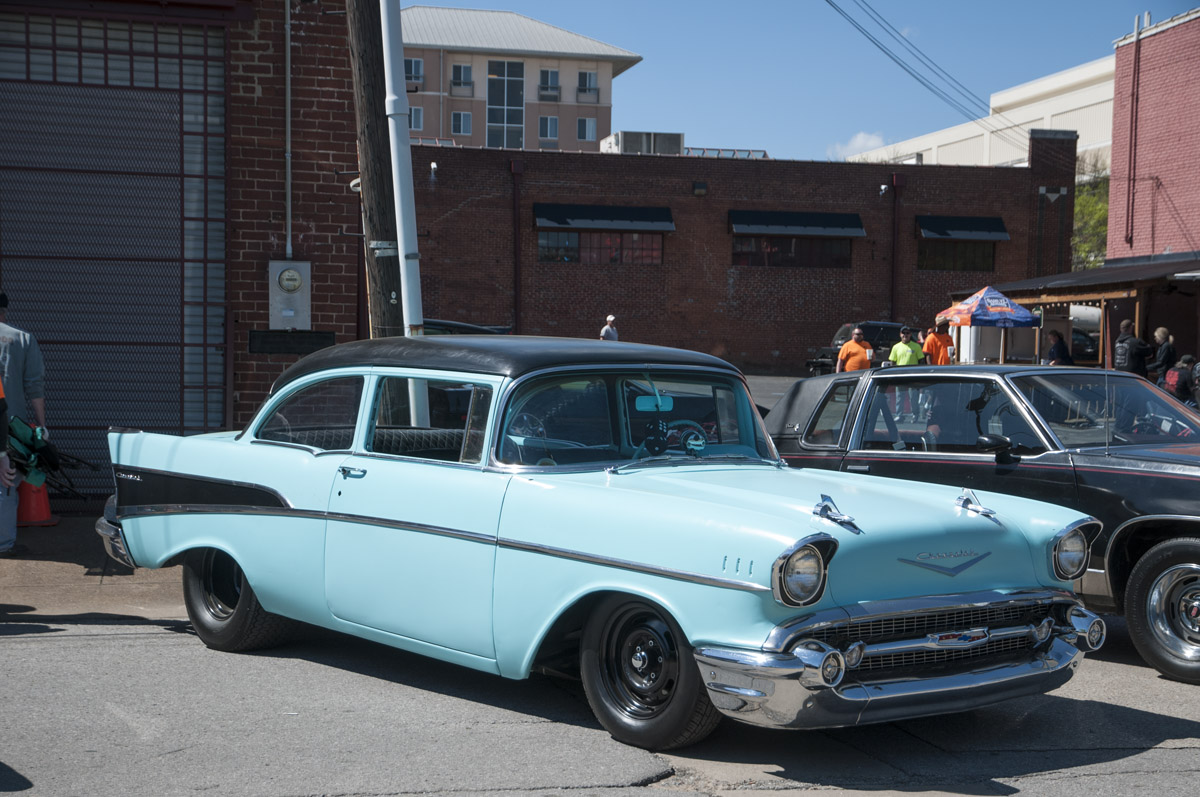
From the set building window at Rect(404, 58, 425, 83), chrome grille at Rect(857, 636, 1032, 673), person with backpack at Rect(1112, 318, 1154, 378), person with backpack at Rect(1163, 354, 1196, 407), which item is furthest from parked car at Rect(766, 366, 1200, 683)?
building window at Rect(404, 58, 425, 83)

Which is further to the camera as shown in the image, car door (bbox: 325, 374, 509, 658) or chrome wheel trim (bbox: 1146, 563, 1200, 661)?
chrome wheel trim (bbox: 1146, 563, 1200, 661)

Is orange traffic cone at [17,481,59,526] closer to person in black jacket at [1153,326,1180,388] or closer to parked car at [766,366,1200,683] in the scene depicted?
parked car at [766,366,1200,683]

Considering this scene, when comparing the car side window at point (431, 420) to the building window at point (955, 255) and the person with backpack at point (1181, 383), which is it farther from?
the building window at point (955, 255)

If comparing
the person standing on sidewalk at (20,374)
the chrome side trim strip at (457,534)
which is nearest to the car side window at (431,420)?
the chrome side trim strip at (457,534)

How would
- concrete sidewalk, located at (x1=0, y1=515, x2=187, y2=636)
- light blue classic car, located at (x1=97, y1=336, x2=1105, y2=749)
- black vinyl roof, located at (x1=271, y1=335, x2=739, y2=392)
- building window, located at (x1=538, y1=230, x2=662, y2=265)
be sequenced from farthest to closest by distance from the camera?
1. building window, located at (x1=538, y1=230, x2=662, y2=265)
2. concrete sidewalk, located at (x1=0, y1=515, x2=187, y2=636)
3. black vinyl roof, located at (x1=271, y1=335, x2=739, y2=392)
4. light blue classic car, located at (x1=97, y1=336, x2=1105, y2=749)

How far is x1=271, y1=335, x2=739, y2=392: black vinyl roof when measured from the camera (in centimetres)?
522

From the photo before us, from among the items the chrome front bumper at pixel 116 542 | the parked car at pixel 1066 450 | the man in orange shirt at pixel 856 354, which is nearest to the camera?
the parked car at pixel 1066 450

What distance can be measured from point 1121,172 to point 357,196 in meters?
23.4

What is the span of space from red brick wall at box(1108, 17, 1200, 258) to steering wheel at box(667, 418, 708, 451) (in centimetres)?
2442

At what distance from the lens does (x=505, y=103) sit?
72.4 metres

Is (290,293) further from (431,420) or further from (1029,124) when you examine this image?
(1029,124)

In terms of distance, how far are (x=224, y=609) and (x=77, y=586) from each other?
79.0 inches

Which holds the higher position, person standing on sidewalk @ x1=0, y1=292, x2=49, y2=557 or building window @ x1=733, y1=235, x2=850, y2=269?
building window @ x1=733, y1=235, x2=850, y2=269

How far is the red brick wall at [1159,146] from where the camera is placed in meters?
26.5
